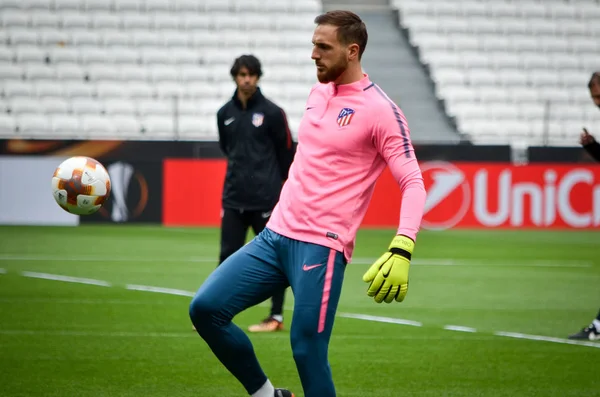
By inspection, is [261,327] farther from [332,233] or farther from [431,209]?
[431,209]

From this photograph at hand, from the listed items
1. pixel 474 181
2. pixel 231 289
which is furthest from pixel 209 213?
pixel 231 289

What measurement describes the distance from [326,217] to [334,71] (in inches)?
28.1

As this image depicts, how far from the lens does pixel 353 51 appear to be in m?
5.06

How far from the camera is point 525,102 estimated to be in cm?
2777

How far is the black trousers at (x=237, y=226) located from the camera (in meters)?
9.28

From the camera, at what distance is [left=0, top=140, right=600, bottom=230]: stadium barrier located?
68.8 ft

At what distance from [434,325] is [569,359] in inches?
77.0

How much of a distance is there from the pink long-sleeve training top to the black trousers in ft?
13.6

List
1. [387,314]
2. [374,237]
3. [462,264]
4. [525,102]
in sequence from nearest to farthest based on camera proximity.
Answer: [387,314] → [462,264] → [374,237] → [525,102]

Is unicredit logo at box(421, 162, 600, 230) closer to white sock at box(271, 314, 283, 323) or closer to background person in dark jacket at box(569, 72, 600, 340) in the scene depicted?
background person in dark jacket at box(569, 72, 600, 340)

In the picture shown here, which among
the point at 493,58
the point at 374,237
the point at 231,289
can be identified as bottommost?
the point at 374,237

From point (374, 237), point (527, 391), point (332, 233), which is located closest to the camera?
point (332, 233)

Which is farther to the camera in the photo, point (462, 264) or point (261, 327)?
point (462, 264)

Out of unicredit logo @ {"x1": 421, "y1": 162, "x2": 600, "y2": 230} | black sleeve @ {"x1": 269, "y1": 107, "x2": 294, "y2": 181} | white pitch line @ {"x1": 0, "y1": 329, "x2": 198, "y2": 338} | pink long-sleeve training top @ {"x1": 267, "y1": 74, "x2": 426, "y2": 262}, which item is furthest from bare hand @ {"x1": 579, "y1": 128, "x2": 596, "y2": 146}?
unicredit logo @ {"x1": 421, "y1": 162, "x2": 600, "y2": 230}
